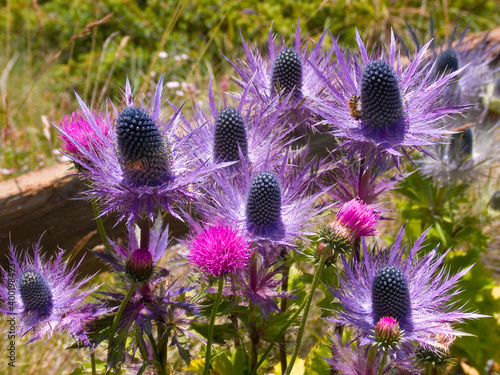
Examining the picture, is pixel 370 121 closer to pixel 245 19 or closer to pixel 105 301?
pixel 105 301

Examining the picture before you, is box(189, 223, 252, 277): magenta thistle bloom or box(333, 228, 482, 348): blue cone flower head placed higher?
box(189, 223, 252, 277): magenta thistle bloom

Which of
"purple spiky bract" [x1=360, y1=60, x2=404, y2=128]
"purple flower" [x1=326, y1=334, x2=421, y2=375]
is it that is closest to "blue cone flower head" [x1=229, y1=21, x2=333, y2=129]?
"purple spiky bract" [x1=360, y1=60, x2=404, y2=128]

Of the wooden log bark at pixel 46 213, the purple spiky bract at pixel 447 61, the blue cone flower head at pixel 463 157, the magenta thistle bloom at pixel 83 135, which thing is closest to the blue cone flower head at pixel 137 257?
the magenta thistle bloom at pixel 83 135

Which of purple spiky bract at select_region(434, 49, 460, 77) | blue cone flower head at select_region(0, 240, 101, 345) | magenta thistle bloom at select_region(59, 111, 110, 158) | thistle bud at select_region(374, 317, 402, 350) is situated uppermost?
magenta thistle bloom at select_region(59, 111, 110, 158)

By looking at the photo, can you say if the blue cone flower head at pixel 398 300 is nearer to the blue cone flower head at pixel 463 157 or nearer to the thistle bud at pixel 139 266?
the thistle bud at pixel 139 266

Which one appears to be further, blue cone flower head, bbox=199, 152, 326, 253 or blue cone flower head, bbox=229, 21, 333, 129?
blue cone flower head, bbox=229, 21, 333, 129

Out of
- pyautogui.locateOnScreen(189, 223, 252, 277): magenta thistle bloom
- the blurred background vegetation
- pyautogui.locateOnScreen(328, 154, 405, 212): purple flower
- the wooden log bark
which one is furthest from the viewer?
the blurred background vegetation

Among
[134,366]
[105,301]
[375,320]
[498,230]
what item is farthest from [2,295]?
[498,230]

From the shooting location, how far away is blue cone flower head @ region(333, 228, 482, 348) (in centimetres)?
126

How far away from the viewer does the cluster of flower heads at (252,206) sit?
4.03ft

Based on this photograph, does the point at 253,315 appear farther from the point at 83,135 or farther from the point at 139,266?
the point at 83,135

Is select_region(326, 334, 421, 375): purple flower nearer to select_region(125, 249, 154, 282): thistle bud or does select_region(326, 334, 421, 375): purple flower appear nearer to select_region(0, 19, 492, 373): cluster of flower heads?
select_region(0, 19, 492, 373): cluster of flower heads

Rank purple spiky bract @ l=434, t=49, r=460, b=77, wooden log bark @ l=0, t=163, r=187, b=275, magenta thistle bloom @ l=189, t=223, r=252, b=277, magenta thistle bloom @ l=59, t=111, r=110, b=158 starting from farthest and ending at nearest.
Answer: purple spiky bract @ l=434, t=49, r=460, b=77 < wooden log bark @ l=0, t=163, r=187, b=275 < magenta thistle bloom @ l=59, t=111, r=110, b=158 < magenta thistle bloom @ l=189, t=223, r=252, b=277

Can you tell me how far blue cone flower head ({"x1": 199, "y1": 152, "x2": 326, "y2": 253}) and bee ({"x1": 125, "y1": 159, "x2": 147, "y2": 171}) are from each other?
0.16 m
